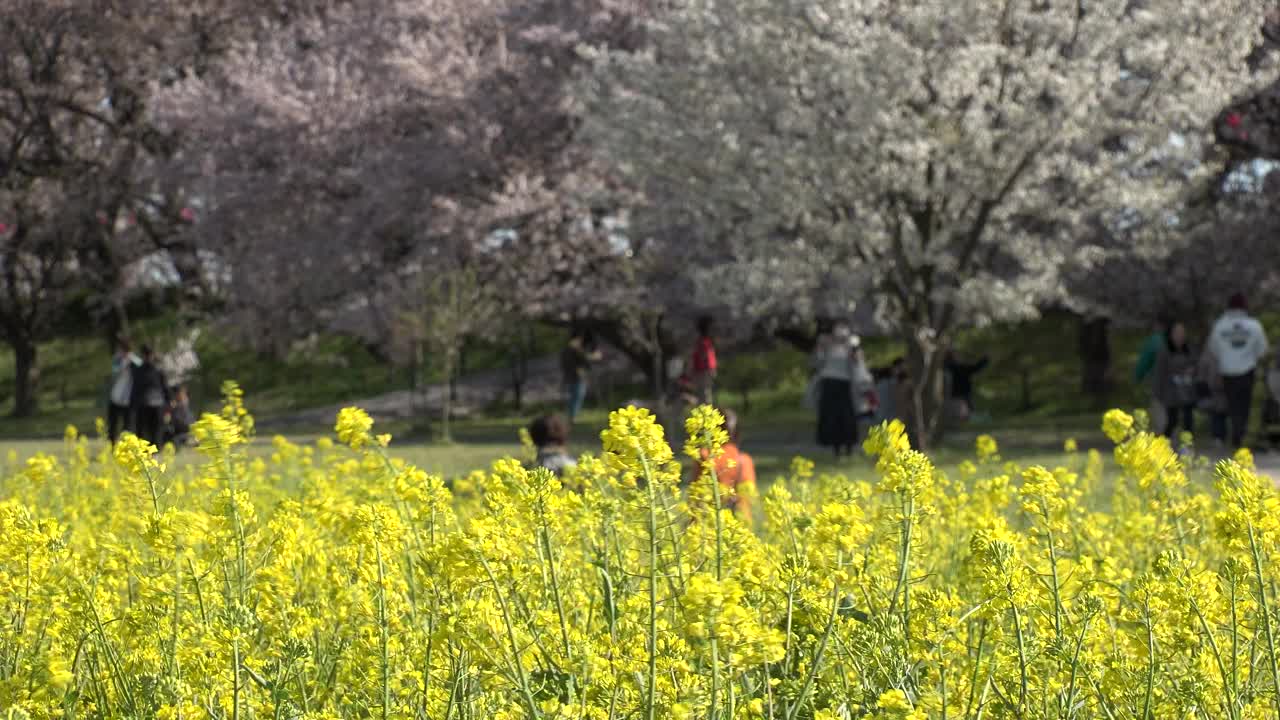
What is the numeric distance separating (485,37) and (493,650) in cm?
3013

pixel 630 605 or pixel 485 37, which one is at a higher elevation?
pixel 485 37

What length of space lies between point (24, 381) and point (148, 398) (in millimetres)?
17986

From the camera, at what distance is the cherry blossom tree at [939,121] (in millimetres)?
20359

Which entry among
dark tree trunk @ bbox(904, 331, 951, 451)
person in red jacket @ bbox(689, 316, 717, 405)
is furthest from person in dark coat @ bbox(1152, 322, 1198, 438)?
person in red jacket @ bbox(689, 316, 717, 405)

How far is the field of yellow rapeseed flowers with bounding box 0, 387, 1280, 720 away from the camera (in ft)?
10.5

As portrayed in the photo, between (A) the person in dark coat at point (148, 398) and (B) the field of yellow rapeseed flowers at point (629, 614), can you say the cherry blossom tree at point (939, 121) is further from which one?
(B) the field of yellow rapeseed flowers at point (629, 614)

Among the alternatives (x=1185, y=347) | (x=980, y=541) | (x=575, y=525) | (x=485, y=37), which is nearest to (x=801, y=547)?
(x=575, y=525)

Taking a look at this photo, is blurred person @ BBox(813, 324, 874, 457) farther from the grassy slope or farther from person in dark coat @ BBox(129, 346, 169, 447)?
person in dark coat @ BBox(129, 346, 169, 447)

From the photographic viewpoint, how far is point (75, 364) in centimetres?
4450

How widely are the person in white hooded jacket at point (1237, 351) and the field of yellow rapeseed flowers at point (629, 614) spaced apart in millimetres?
13421

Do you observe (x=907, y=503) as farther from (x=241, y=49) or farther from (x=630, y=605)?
(x=241, y=49)

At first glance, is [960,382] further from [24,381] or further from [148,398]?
[24,381]

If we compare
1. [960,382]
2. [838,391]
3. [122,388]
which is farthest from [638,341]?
[122,388]

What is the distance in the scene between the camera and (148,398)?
68.6 ft
